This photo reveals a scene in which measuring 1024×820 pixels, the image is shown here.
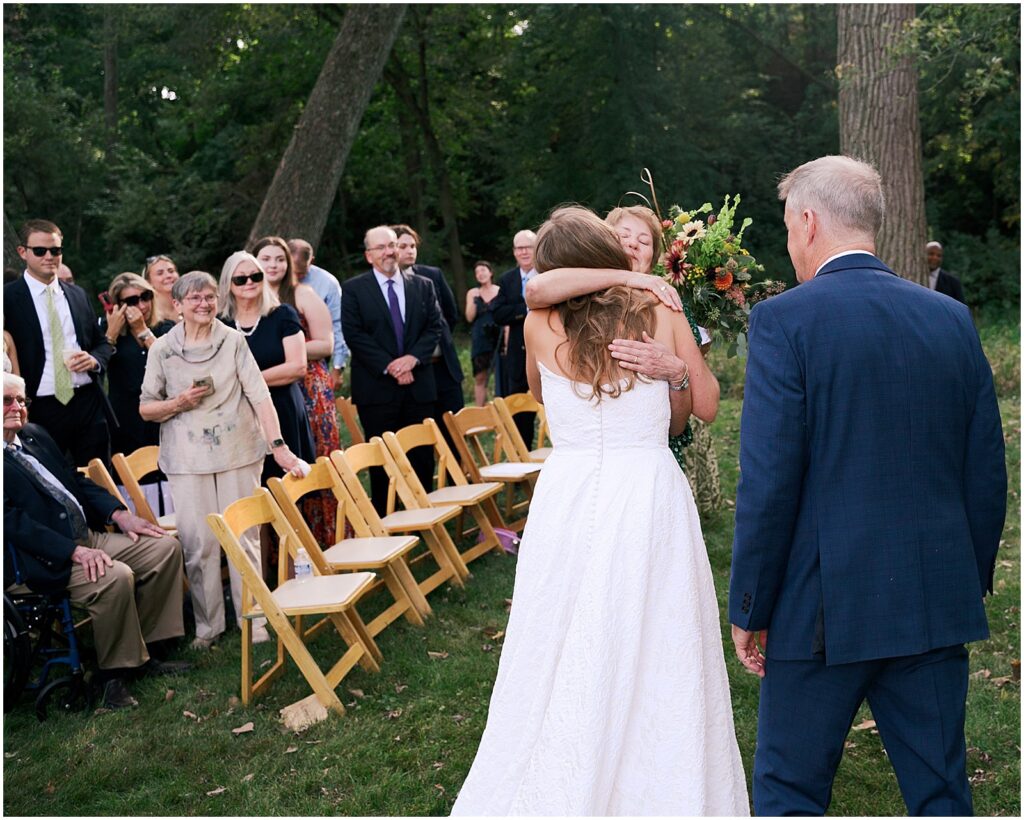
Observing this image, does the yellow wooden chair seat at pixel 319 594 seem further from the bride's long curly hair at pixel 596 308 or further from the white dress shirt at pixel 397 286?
the white dress shirt at pixel 397 286

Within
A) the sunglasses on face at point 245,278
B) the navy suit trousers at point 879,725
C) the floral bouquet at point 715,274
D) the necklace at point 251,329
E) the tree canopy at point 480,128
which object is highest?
the tree canopy at point 480,128

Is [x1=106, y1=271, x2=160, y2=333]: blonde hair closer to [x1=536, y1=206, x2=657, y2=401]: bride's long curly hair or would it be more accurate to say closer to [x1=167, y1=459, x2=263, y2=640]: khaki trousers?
[x1=167, y1=459, x2=263, y2=640]: khaki trousers

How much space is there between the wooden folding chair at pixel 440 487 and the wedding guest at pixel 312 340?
1.95 feet

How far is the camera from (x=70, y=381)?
7320mm

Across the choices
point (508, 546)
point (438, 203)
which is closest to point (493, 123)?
point (438, 203)

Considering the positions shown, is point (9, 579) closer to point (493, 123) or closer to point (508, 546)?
point (508, 546)

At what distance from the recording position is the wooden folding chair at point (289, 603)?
507 cm

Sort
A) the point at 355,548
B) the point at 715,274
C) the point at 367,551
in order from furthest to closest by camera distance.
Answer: the point at 355,548, the point at 367,551, the point at 715,274

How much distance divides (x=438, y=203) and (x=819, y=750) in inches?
1029

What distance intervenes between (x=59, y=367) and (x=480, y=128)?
2210 centimetres

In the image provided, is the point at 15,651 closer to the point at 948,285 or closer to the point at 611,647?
the point at 611,647

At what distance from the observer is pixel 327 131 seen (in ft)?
39.4

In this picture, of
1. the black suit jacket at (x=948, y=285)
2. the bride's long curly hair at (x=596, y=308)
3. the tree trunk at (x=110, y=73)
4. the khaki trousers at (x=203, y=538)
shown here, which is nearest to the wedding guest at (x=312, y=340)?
the khaki trousers at (x=203, y=538)

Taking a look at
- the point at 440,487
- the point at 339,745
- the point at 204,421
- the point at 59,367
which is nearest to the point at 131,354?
the point at 59,367
